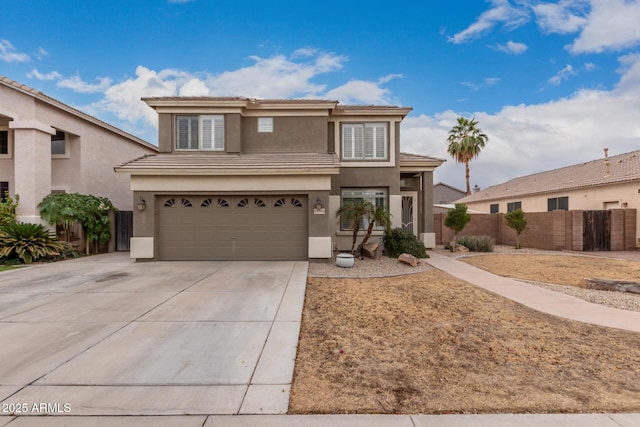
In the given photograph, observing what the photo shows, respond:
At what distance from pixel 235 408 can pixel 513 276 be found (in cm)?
936

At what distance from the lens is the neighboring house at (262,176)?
10.9 meters

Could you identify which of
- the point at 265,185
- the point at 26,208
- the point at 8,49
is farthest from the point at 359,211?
the point at 8,49

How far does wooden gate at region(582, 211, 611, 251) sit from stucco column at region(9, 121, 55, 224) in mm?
25284

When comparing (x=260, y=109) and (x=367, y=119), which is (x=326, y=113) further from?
(x=260, y=109)

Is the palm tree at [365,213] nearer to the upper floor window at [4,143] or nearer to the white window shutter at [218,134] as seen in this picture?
the white window shutter at [218,134]

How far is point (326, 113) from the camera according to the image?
12.8 meters

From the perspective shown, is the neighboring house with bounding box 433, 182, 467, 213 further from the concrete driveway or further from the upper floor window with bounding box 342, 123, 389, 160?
the concrete driveway

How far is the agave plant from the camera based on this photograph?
426 inches

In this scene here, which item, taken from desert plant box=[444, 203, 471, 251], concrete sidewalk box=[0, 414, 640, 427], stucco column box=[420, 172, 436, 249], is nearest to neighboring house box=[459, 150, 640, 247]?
desert plant box=[444, 203, 471, 251]

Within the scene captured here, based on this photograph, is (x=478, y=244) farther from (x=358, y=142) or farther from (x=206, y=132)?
(x=206, y=132)

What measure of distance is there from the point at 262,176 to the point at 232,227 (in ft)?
7.31

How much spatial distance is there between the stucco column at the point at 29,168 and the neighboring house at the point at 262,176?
17.3 feet

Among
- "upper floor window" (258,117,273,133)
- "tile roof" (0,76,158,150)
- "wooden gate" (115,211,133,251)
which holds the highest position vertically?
"tile roof" (0,76,158,150)

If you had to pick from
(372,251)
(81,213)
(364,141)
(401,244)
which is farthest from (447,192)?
(81,213)
